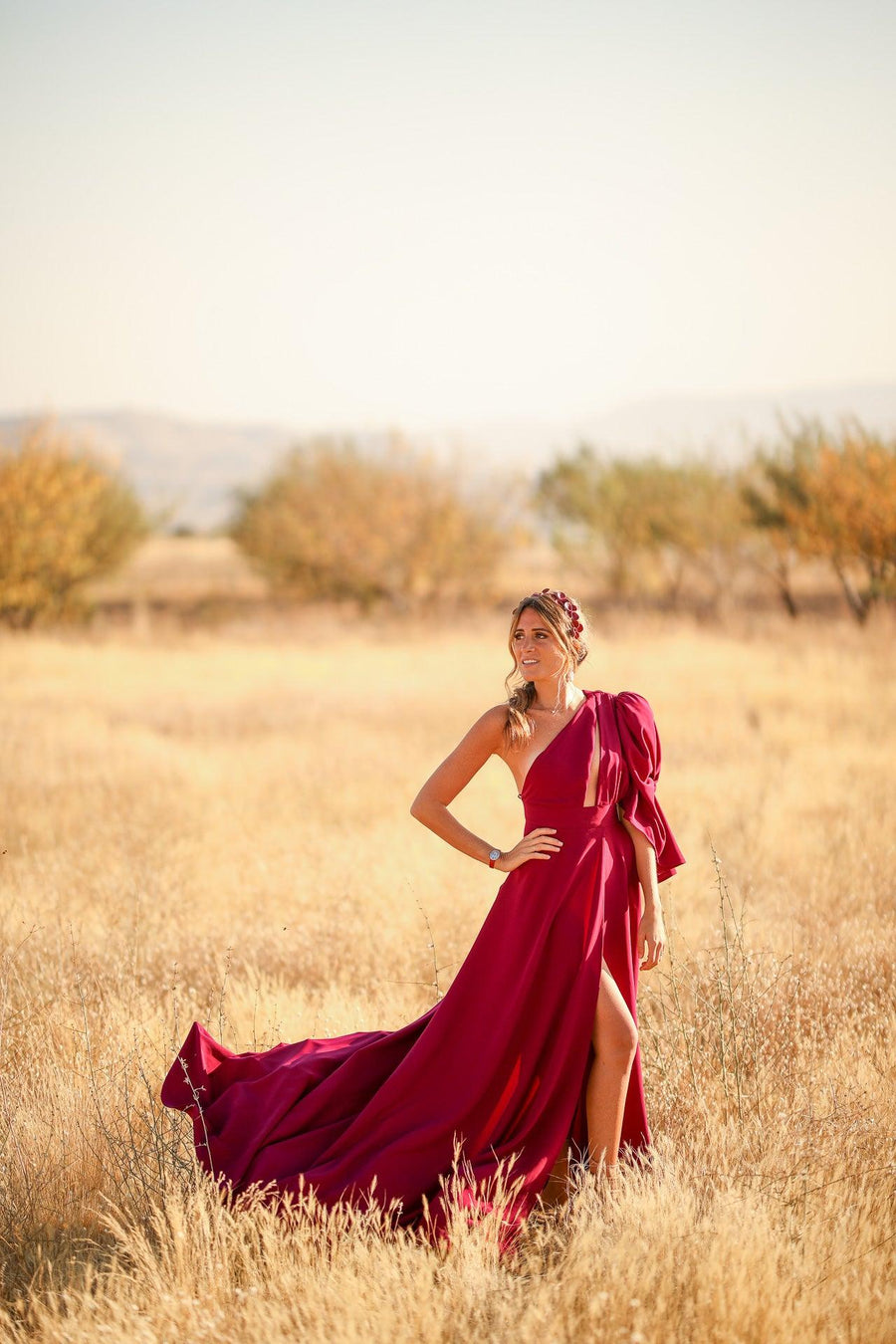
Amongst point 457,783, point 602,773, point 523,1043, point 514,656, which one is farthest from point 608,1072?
point 514,656

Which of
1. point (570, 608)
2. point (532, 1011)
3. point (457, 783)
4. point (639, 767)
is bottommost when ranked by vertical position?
point (532, 1011)

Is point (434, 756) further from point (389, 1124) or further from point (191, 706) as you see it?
point (389, 1124)

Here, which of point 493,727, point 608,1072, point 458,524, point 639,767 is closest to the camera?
point 608,1072

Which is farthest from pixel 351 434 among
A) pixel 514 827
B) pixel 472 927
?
pixel 472 927

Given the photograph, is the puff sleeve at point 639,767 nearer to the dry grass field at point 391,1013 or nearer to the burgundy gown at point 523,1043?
the burgundy gown at point 523,1043

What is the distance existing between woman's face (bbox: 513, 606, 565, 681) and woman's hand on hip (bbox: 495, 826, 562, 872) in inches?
19.0

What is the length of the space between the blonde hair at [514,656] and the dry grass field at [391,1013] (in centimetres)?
98

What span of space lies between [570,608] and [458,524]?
26848 mm

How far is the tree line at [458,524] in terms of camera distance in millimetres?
23203

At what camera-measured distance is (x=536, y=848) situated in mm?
3262

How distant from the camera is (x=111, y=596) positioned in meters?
37.5

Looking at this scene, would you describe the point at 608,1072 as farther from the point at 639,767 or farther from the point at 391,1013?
the point at 391,1013

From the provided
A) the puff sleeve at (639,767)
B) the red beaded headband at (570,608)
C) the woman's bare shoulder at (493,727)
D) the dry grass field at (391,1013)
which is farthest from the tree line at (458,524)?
the woman's bare shoulder at (493,727)

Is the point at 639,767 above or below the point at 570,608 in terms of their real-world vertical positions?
below
